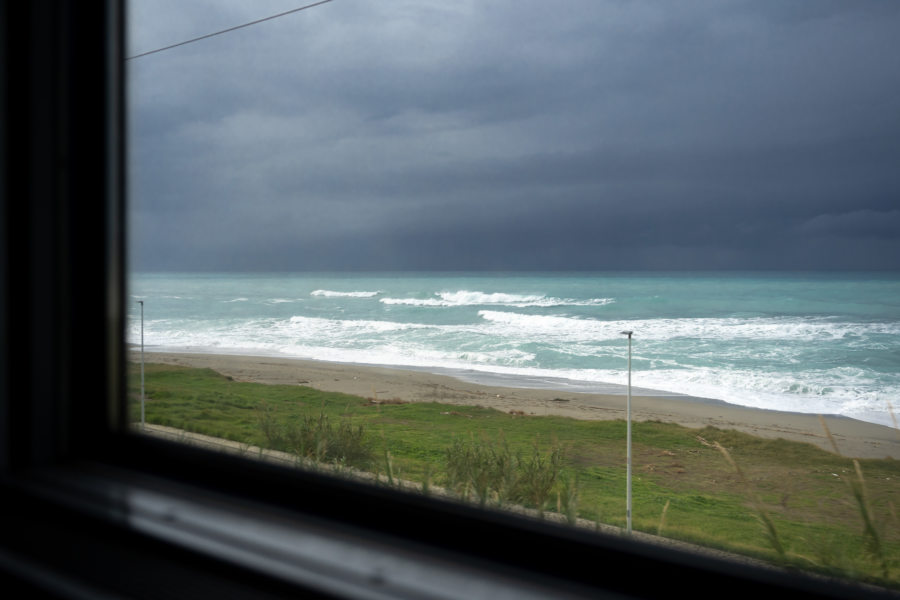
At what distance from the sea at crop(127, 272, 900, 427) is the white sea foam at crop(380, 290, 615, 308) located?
1.9 inches

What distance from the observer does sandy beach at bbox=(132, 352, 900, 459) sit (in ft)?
18.1

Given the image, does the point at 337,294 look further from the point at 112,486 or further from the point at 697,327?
the point at 112,486

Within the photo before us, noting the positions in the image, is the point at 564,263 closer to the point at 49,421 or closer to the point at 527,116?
the point at 49,421

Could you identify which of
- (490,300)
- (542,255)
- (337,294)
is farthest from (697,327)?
(337,294)

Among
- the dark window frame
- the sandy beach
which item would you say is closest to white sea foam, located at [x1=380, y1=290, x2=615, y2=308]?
the sandy beach

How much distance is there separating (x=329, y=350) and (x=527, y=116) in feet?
19.6

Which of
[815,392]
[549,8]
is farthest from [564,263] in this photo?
[815,392]

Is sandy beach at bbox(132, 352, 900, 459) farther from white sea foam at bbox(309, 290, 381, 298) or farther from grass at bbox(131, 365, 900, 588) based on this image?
white sea foam at bbox(309, 290, 381, 298)

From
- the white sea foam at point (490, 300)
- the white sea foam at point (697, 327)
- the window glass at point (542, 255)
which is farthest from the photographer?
the white sea foam at point (490, 300)

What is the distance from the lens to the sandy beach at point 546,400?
5527mm

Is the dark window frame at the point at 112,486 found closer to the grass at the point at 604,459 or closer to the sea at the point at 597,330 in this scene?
the grass at the point at 604,459

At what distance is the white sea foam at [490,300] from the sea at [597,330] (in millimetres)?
49

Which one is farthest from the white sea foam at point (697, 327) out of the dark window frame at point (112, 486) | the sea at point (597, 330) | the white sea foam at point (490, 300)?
the dark window frame at point (112, 486)

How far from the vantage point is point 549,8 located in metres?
3.47
